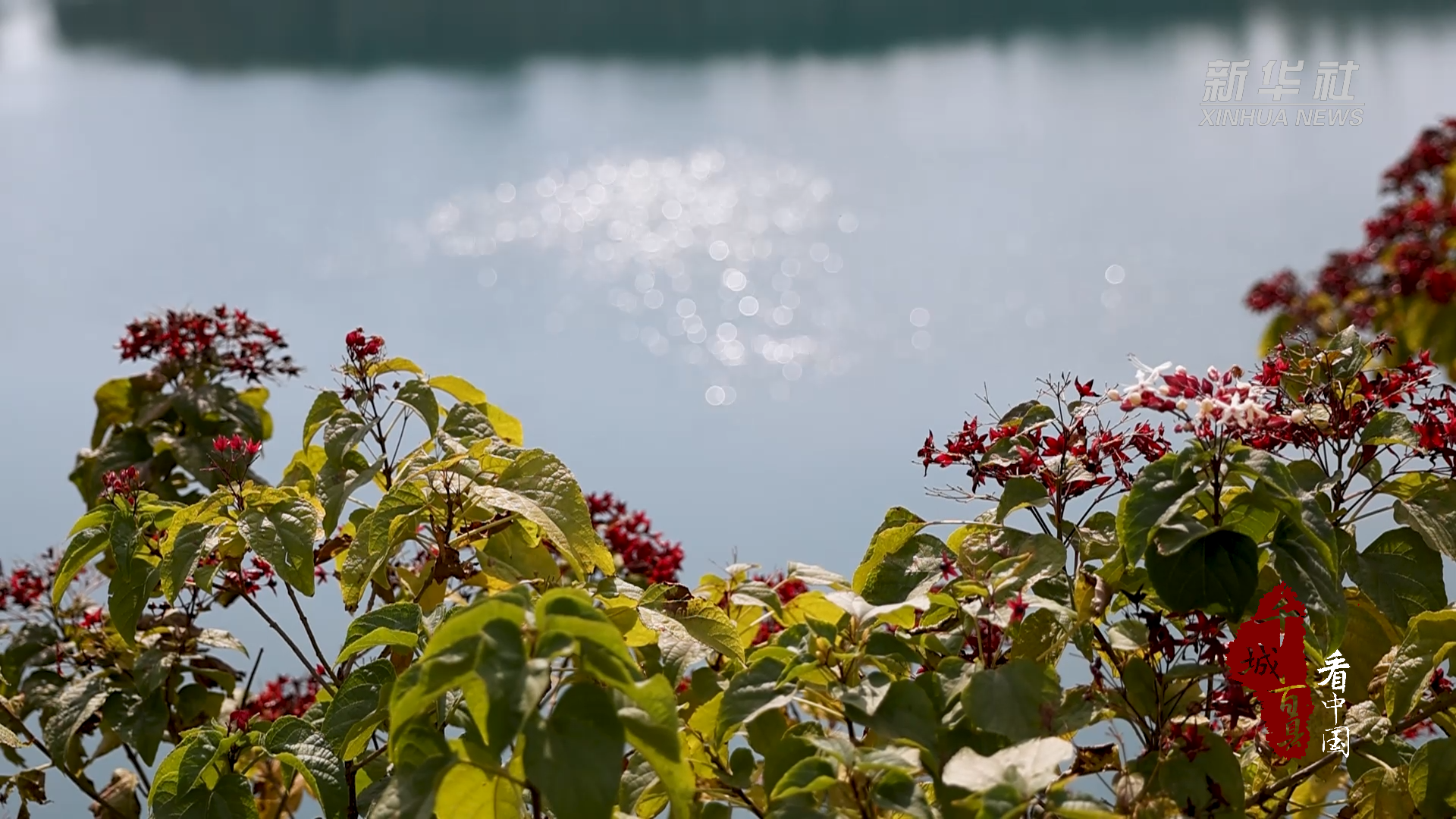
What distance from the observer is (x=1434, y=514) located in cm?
72

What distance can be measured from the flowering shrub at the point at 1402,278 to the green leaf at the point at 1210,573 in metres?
1.58

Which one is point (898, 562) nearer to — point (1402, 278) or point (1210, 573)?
point (1210, 573)

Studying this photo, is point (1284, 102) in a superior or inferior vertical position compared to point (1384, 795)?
inferior

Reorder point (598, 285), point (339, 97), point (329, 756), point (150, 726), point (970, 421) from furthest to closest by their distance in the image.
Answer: point (339, 97) < point (598, 285) < point (150, 726) < point (970, 421) < point (329, 756)

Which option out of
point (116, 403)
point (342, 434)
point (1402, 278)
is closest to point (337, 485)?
point (342, 434)

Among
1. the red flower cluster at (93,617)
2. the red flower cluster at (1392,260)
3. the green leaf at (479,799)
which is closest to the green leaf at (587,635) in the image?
the green leaf at (479,799)

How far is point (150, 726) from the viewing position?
100 cm

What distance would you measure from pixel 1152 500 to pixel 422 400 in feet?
1.45

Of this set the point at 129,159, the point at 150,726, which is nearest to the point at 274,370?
the point at 150,726

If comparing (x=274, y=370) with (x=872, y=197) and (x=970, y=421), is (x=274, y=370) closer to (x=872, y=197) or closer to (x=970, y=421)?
(x=970, y=421)

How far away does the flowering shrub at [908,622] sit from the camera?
20.7 inches

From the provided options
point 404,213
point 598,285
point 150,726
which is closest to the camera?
point 150,726

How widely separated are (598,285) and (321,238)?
1.70m

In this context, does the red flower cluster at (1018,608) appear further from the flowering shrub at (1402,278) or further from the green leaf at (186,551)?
the flowering shrub at (1402,278)
